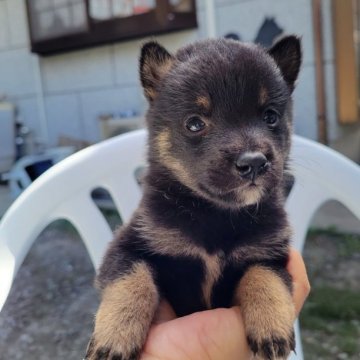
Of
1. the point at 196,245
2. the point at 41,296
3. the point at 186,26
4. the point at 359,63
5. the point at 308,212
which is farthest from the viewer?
the point at 186,26

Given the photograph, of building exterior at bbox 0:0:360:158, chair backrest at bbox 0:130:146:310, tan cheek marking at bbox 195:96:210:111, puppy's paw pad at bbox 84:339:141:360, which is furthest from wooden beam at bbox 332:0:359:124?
puppy's paw pad at bbox 84:339:141:360

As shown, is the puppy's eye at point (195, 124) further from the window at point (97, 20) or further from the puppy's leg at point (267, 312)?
the window at point (97, 20)

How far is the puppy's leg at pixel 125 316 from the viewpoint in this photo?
5.25 feet

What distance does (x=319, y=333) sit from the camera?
326cm

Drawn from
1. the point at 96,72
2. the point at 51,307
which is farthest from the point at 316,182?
the point at 96,72

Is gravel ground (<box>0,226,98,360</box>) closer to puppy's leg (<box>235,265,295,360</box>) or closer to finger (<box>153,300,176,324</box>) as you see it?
finger (<box>153,300,176,324</box>)

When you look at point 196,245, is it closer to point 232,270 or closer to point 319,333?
point 232,270

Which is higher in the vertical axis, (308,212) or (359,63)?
(359,63)

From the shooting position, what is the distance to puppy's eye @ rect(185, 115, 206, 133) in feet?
5.80

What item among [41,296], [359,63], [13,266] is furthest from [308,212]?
[359,63]

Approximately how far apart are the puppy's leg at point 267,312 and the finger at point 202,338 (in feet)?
0.17

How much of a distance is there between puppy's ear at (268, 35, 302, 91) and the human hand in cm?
101

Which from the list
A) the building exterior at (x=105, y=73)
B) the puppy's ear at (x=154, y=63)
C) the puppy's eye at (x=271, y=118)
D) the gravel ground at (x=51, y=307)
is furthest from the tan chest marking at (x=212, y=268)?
the building exterior at (x=105, y=73)

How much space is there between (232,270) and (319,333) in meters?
1.68
